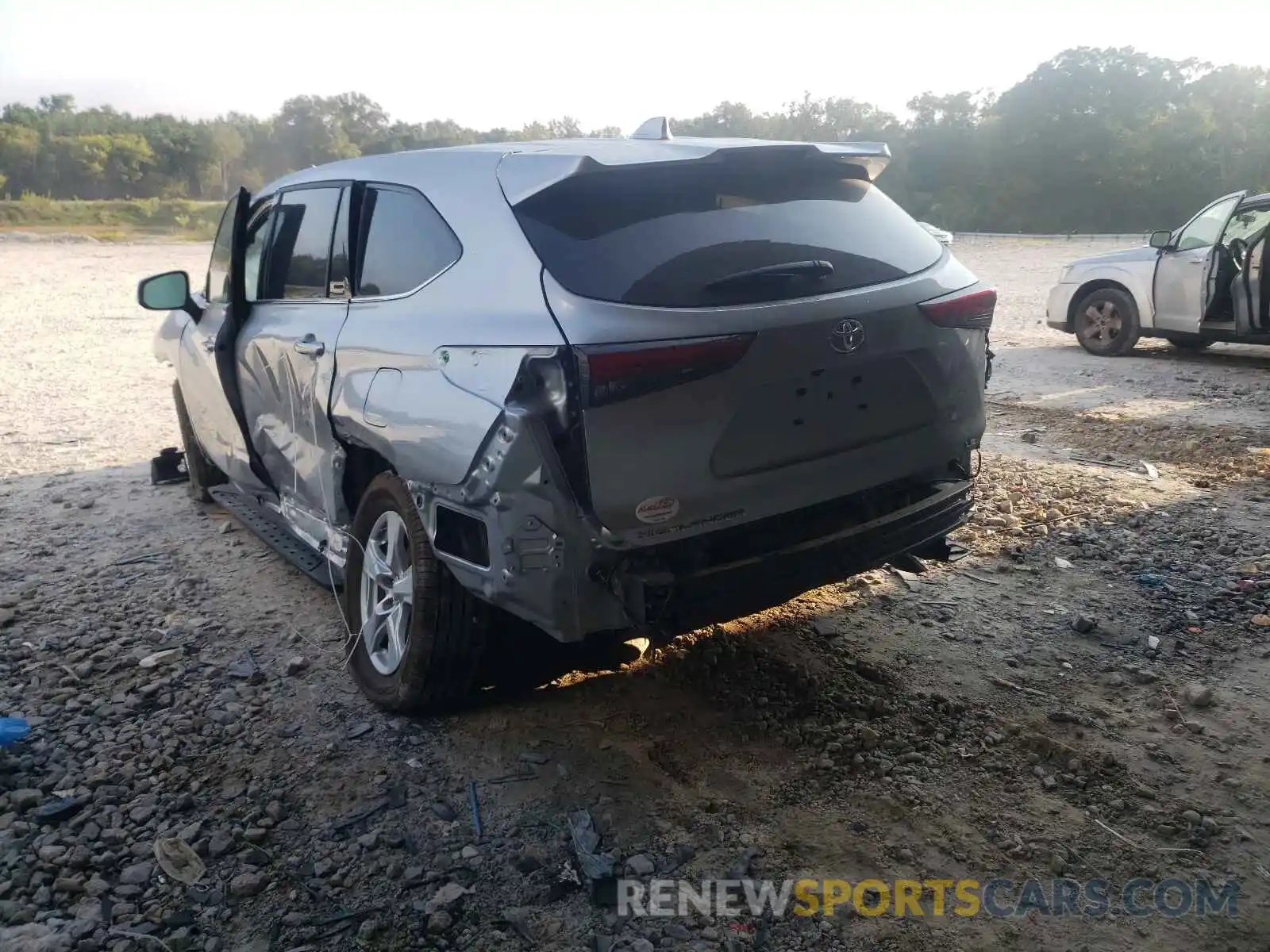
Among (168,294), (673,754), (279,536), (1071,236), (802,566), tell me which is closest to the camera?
(802,566)

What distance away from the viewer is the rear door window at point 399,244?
3357mm

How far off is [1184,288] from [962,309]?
8.52 meters

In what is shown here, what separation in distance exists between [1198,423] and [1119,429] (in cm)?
65

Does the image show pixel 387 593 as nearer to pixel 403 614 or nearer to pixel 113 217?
pixel 403 614

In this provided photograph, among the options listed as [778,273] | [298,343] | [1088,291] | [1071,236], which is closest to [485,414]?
[778,273]

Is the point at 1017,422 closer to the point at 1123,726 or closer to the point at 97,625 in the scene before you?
the point at 1123,726

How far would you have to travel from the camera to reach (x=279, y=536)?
4977 mm

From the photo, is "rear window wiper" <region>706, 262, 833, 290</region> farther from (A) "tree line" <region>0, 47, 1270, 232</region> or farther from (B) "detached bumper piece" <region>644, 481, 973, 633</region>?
(A) "tree line" <region>0, 47, 1270, 232</region>

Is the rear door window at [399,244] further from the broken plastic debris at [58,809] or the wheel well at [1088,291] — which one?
the wheel well at [1088,291]

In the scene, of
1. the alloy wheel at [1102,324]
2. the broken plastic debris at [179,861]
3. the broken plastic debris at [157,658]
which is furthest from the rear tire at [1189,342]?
the broken plastic debris at [179,861]

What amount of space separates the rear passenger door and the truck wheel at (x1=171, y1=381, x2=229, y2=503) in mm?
1554

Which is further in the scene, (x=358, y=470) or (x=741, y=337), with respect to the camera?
(x=358, y=470)

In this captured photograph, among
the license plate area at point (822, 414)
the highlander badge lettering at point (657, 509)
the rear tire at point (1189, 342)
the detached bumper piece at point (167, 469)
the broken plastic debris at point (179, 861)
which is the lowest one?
the broken plastic debris at point (179, 861)

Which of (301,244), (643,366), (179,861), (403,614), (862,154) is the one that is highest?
(862,154)
